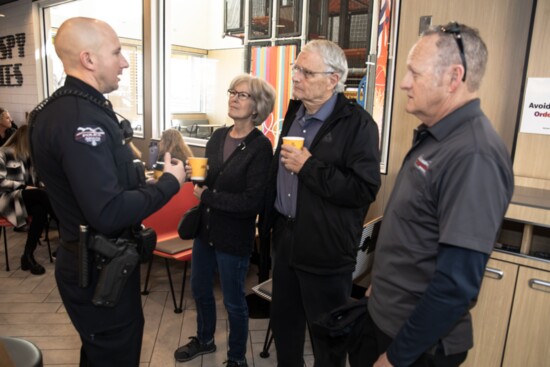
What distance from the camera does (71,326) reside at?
2.79 m

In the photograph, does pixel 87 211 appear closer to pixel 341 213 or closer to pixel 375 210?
pixel 341 213

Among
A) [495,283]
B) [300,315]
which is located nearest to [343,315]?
[300,315]

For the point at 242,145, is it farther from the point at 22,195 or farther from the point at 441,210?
the point at 22,195

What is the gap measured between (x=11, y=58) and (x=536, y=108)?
27.8ft

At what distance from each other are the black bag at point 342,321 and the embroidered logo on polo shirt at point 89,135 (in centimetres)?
94

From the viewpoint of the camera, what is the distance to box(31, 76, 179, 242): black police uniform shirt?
4.04 ft

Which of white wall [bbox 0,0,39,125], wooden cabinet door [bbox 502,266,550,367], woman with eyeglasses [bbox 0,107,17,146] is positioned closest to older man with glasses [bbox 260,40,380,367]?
wooden cabinet door [bbox 502,266,550,367]

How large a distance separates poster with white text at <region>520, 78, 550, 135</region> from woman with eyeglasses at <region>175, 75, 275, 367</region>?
141cm

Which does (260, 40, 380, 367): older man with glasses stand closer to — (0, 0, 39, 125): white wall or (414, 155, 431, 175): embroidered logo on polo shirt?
(414, 155, 431, 175): embroidered logo on polo shirt

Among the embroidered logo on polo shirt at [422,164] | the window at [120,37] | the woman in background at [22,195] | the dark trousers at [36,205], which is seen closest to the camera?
the embroidered logo on polo shirt at [422,164]

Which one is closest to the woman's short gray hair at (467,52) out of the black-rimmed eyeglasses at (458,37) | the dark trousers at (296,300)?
the black-rimmed eyeglasses at (458,37)

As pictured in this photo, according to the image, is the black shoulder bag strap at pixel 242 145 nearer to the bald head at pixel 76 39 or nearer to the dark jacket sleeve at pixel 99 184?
the dark jacket sleeve at pixel 99 184

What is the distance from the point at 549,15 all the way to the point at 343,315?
1.92 meters

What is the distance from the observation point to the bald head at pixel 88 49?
4.35 ft
